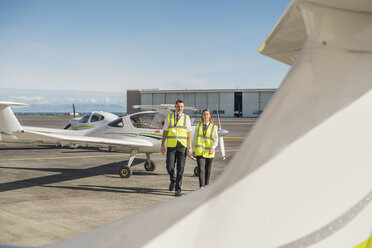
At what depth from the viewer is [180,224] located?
1.49 meters

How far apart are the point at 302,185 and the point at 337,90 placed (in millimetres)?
458

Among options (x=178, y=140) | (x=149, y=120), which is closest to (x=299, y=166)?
(x=178, y=140)

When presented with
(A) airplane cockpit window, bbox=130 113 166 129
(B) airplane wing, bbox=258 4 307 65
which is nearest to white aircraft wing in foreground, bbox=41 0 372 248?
(B) airplane wing, bbox=258 4 307 65

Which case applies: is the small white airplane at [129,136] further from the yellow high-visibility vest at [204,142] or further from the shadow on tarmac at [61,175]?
the yellow high-visibility vest at [204,142]

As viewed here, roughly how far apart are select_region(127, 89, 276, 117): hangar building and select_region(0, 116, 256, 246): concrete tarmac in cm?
6244

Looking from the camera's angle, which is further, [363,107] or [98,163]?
[98,163]

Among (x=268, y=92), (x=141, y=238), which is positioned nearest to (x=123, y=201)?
(x=141, y=238)

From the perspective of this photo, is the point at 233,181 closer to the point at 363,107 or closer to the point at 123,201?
the point at 363,107

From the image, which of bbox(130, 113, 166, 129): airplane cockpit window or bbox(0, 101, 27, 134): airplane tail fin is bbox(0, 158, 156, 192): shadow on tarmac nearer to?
bbox(0, 101, 27, 134): airplane tail fin

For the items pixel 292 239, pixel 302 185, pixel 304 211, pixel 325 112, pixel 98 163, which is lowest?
pixel 98 163

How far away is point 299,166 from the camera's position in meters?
1.51

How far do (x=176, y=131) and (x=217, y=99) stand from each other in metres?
70.2

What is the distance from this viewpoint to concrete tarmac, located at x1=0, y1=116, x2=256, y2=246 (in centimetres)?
513

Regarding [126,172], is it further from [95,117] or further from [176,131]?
[95,117]
